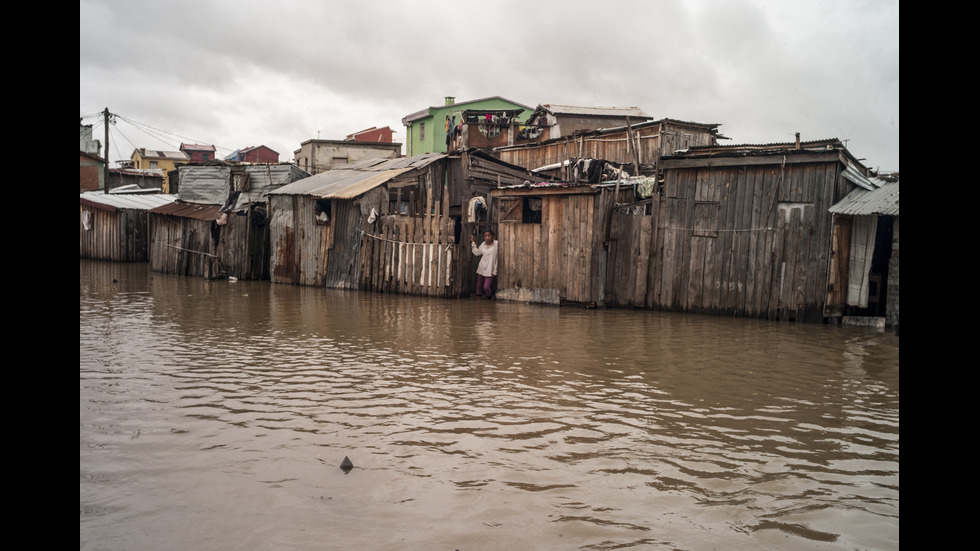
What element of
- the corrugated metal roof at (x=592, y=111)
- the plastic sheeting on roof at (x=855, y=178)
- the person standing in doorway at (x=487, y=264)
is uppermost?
the corrugated metal roof at (x=592, y=111)

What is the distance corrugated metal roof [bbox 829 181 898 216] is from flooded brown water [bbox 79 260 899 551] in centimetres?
283

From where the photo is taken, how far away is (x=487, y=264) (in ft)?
54.2

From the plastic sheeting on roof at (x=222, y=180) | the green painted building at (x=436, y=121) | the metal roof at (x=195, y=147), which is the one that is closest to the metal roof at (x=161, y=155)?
the metal roof at (x=195, y=147)

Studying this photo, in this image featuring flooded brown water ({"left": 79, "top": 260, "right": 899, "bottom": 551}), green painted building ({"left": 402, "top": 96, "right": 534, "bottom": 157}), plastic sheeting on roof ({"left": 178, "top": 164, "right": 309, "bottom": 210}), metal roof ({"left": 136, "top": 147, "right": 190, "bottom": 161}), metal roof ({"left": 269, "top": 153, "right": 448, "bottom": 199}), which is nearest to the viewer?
flooded brown water ({"left": 79, "top": 260, "right": 899, "bottom": 551})

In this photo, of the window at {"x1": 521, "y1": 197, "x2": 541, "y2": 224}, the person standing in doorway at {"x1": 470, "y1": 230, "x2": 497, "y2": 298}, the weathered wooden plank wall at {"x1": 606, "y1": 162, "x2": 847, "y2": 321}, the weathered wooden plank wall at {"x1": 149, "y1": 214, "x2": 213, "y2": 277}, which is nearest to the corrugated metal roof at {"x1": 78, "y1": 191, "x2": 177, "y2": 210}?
the weathered wooden plank wall at {"x1": 149, "y1": 214, "x2": 213, "y2": 277}

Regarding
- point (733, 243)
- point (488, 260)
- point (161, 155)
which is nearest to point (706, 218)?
point (733, 243)

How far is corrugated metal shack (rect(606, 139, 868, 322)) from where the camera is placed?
1277 centimetres

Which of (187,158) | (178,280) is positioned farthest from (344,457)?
(187,158)

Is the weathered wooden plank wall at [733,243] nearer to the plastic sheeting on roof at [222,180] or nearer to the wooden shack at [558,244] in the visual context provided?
the wooden shack at [558,244]

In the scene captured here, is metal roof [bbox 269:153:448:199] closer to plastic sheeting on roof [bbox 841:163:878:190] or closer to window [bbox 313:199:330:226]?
window [bbox 313:199:330:226]

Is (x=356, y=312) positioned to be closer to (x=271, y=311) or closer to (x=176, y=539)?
(x=271, y=311)

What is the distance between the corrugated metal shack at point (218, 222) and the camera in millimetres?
22094

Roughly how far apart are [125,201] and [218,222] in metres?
11.7
